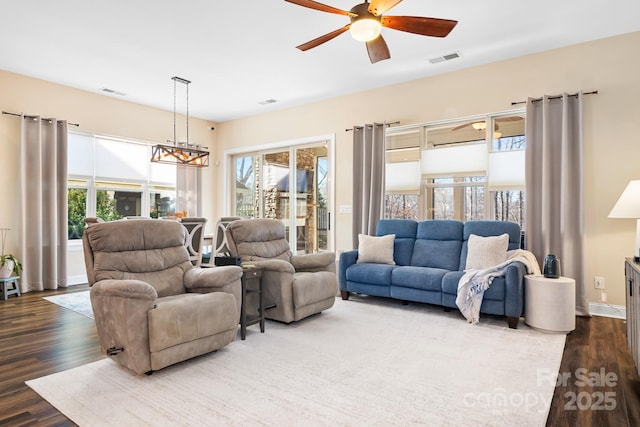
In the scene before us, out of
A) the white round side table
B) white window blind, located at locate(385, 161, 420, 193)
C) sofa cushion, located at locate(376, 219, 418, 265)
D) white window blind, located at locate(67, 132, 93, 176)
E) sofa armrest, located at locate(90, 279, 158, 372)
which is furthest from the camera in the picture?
white window blind, located at locate(67, 132, 93, 176)

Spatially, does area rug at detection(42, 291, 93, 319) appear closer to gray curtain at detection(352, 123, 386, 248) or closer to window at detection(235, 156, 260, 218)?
window at detection(235, 156, 260, 218)

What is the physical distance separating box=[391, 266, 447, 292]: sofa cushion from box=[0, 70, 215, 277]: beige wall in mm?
4207

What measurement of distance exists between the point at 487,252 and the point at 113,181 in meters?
5.88

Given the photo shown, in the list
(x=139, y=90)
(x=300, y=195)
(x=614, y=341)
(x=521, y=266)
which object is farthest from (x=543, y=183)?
(x=139, y=90)

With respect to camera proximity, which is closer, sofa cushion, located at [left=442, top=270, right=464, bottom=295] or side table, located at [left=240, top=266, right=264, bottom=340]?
side table, located at [left=240, top=266, right=264, bottom=340]

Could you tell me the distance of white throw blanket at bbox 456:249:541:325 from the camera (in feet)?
12.0

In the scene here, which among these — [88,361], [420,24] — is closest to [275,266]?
[88,361]

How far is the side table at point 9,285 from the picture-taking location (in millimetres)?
4762

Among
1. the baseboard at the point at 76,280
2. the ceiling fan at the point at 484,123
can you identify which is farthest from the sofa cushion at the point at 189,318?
the baseboard at the point at 76,280

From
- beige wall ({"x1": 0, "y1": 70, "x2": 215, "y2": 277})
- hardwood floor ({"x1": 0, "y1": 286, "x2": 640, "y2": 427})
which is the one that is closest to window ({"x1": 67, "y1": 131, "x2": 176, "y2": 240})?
beige wall ({"x1": 0, "y1": 70, "x2": 215, "y2": 277})

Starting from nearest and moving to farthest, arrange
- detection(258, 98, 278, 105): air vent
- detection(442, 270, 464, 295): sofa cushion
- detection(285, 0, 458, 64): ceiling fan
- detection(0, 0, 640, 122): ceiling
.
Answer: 1. detection(285, 0, 458, 64): ceiling fan
2. detection(0, 0, 640, 122): ceiling
3. detection(442, 270, 464, 295): sofa cushion
4. detection(258, 98, 278, 105): air vent

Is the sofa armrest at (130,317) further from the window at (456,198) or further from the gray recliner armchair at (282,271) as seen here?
the window at (456,198)

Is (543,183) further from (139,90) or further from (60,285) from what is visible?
(60,285)

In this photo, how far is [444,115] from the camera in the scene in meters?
5.14
